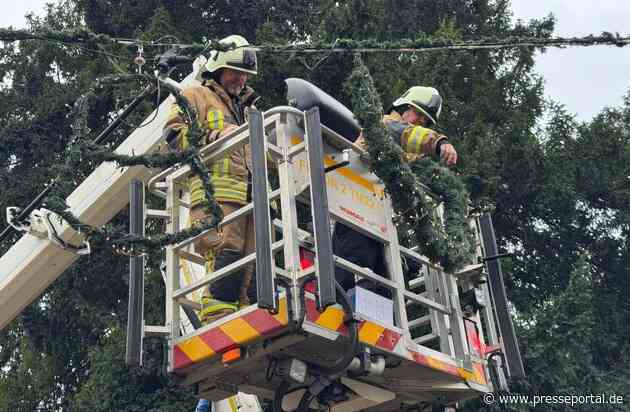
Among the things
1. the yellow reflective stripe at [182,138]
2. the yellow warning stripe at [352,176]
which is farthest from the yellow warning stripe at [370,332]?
the yellow reflective stripe at [182,138]

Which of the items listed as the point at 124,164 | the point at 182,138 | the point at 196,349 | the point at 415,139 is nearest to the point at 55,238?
the point at 182,138

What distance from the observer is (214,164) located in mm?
5688

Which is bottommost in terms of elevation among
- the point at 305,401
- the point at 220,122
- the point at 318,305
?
the point at 305,401

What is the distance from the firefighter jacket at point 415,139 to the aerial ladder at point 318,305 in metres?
0.55

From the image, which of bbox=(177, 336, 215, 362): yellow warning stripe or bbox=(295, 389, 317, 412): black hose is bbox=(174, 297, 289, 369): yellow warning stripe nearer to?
bbox=(177, 336, 215, 362): yellow warning stripe

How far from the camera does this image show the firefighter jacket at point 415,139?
6352 mm

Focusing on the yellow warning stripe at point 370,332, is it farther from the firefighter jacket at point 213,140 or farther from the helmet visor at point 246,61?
the helmet visor at point 246,61

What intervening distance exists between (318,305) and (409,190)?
119 cm

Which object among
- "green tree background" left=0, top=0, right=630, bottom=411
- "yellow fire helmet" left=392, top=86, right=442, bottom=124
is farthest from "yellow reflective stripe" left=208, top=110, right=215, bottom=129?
"green tree background" left=0, top=0, right=630, bottom=411

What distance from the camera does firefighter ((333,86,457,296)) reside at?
19.6ft

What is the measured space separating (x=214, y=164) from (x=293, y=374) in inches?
54.6

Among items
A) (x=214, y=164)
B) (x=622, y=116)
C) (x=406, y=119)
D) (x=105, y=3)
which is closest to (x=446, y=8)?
(x=622, y=116)

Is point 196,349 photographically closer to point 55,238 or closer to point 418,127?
point 418,127

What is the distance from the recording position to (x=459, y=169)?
502 inches
